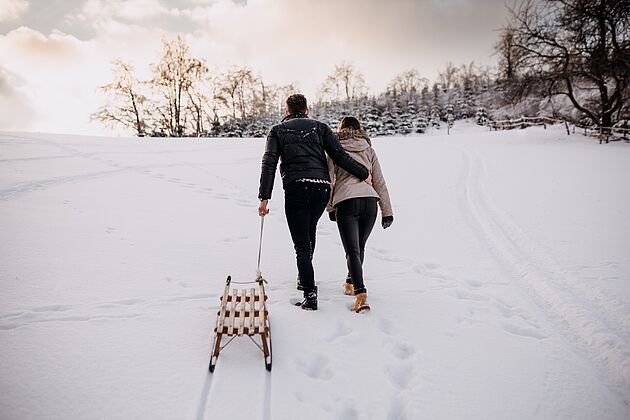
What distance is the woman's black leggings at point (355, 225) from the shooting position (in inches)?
134

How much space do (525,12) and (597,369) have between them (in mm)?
20558

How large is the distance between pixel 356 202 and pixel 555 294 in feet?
8.49

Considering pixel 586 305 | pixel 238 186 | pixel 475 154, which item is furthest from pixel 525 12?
pixel 586 305

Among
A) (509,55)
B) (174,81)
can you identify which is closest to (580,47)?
(509,55)

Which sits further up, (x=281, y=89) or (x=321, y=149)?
(x=281, y=89)

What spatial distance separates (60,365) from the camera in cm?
243

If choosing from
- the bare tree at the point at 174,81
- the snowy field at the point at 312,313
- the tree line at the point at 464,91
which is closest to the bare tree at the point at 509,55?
the tree line at the point at 464,91

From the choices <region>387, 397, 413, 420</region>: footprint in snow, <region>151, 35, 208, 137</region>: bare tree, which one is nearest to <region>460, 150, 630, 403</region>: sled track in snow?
<region>387, 397, 413, 420</region>: footprint in snow

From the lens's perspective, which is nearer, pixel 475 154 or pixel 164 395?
pixel 164 395

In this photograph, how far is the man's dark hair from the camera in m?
3.52

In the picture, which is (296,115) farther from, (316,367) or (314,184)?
(316,367)

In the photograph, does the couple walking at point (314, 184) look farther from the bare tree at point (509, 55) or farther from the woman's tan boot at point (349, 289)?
the bare tree at point (509, 55)

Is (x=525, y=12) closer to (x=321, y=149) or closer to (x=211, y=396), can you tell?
(x=321, y=149)

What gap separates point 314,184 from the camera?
3.30 meters
